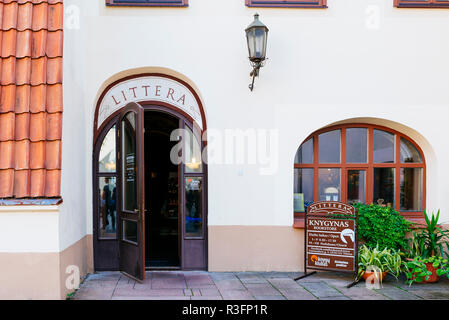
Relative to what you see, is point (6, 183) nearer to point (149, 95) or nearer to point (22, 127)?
point (22, 127)

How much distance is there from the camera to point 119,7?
524 centimetres

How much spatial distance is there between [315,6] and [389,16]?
1.24 m

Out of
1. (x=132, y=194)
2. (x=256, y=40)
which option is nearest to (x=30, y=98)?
(x=132, y=194)

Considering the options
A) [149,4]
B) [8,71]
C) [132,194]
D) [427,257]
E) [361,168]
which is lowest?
[427,257]

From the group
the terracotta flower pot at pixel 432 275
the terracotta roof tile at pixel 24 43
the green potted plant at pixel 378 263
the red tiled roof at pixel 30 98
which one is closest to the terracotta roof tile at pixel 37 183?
the red tiled roof at pixel 30 98

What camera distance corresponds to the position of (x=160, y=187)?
1064cm

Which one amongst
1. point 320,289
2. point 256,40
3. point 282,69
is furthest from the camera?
point 282,69

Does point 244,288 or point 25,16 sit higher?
point 25,16

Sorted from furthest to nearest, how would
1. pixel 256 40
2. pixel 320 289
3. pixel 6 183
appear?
1. pixel 256 40
2. pixel 320 289
3. pixel 6 183

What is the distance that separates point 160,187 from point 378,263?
729 centimetres

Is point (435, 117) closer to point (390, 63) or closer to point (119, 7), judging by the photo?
point (390, 63)
